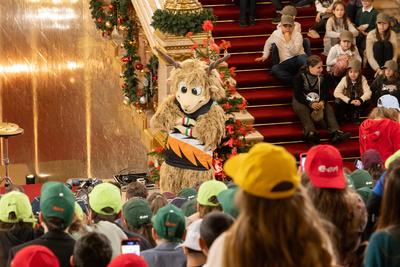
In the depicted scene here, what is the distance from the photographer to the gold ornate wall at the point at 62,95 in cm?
1598

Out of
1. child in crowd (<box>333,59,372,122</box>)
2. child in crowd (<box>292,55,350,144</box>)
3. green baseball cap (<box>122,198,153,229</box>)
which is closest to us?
green baseball cap (<box>122,198,153,229</box>)

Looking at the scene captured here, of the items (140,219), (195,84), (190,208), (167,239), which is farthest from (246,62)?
(167,239)

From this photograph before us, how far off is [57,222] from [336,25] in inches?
322

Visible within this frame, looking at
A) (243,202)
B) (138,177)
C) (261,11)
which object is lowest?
(138,177)

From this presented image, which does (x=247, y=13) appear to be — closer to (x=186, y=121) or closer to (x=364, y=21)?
(x=364, y=21)

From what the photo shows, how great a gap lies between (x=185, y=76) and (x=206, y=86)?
0.24 m

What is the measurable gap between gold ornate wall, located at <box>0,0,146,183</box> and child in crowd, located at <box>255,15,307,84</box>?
2371mm

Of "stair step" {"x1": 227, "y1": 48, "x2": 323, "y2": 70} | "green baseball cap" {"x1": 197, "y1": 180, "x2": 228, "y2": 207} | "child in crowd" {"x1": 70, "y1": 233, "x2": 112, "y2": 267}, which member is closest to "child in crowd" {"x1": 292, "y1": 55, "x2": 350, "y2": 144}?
"stair step" {"x1": 227, "y1": 48, "x2": 323, "y2": 70}

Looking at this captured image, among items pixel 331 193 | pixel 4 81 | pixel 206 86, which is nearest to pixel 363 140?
pixel 206 86

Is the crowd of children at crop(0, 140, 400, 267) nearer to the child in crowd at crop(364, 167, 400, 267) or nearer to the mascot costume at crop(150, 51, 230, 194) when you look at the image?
the child in crowd at crop(364, 167, 400, 267)

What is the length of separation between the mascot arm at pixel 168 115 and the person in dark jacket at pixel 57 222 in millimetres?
4491

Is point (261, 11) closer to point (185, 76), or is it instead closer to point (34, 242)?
point (185, 76)

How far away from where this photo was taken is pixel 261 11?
14586mm

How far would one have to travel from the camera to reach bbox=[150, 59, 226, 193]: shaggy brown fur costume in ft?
35.7
